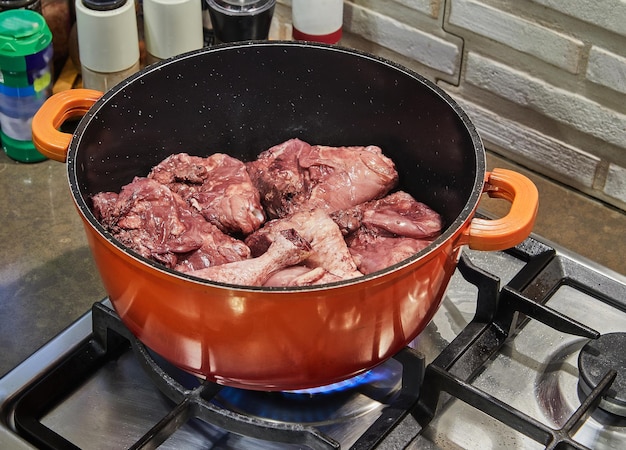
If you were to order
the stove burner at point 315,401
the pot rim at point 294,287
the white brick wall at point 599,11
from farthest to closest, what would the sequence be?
the white brick wall at point 599,11 → the stove burner at point 315,401 → the pot rim at point 294,287

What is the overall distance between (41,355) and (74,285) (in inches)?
9.9

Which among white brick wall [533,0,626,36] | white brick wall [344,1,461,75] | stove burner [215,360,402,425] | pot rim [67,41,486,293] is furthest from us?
white brick wall [344,1,461,75]

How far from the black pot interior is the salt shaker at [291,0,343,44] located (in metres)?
0.36

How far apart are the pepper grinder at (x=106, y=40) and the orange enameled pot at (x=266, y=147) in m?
0.31

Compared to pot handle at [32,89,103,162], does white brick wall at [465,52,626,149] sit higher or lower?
lower

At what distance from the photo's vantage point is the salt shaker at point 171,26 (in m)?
1.47

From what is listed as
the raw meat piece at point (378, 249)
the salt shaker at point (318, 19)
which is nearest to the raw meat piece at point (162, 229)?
the raw meat piece at point (378, 249)

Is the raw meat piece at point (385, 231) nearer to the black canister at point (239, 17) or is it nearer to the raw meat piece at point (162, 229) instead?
the raw meat piece at point (162, 229)

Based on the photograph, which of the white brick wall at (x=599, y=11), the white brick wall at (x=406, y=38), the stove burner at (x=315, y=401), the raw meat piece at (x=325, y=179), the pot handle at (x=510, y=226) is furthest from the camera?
the white brick wall at (x=406, y=38)

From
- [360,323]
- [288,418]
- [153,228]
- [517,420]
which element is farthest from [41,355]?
[517,420]

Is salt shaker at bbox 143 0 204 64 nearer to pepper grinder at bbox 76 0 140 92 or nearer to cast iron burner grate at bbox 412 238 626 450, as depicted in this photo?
pepper grinder at bbox 76 0 140 92

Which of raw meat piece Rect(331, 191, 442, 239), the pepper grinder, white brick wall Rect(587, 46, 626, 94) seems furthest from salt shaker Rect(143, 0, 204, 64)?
white brick wall Rect(587, 46, 626, 94)

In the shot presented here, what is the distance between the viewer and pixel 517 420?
0.97 m

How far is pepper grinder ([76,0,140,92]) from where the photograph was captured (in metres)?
1.43
